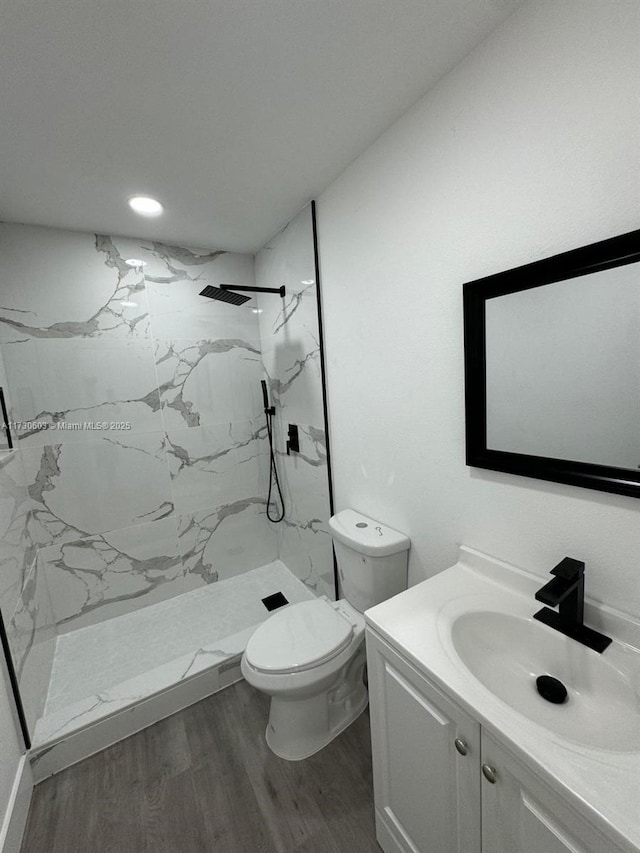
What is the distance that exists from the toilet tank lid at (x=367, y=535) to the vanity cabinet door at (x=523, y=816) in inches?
29.8

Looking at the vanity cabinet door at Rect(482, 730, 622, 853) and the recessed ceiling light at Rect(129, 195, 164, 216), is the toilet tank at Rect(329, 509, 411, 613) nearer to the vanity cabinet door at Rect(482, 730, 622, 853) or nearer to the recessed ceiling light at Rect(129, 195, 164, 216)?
the vanity cabinet door at Rect(482, 730, 622, 853)

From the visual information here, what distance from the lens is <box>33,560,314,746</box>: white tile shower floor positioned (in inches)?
67.3

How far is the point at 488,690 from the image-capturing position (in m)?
0.83

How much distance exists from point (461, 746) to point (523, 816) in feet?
0.47

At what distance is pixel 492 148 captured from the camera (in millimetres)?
1070

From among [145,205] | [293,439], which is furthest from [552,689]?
[145,205]

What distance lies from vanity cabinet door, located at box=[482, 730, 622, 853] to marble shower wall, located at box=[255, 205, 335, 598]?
1.41 m

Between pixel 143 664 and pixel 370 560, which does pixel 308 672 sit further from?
pixel 143 664

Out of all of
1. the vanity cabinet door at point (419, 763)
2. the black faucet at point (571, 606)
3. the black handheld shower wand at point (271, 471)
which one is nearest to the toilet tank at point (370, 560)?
the vanity cabinet door at point (419, 763)

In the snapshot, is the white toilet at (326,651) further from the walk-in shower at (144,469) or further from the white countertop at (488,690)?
the walk-in shower at (144,469)

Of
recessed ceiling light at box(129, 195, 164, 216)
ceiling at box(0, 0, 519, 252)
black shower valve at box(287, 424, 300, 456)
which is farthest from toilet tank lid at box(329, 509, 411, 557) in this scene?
recessed ceiling light at box(129, 195, 164, 216)

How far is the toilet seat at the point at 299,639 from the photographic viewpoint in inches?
56.4

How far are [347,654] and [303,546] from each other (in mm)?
1005

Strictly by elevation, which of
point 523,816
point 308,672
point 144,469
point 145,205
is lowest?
point 308,672
